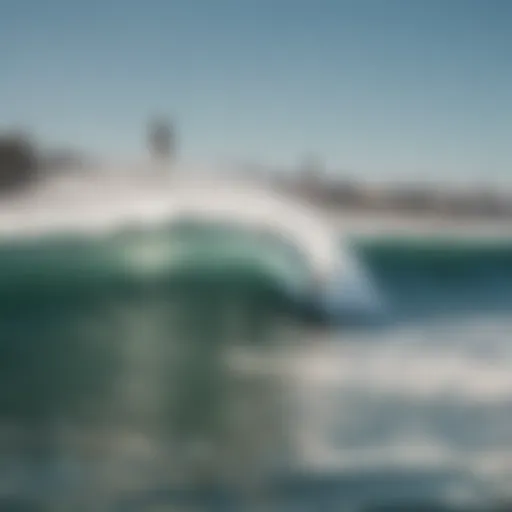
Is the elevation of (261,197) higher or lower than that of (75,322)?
higher

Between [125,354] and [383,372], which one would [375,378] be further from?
[125,354]

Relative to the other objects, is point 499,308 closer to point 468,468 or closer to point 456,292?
point 456,292

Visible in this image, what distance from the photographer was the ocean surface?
5.85ft

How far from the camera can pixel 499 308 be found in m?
1.94

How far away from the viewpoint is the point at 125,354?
1.80 meters

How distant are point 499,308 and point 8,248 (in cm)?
103

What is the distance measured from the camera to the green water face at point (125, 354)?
1.77 m

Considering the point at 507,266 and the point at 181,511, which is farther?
the point at 507,266

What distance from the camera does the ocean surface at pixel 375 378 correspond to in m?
1.78

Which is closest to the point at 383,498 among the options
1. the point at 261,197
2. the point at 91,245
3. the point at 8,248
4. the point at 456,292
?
the point at 456,292

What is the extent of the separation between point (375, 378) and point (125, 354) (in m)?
0.51

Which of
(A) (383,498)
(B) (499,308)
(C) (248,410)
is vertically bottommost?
(A) (383,498)

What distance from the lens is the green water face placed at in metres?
1.77

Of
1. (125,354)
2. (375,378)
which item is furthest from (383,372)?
(125,354)
